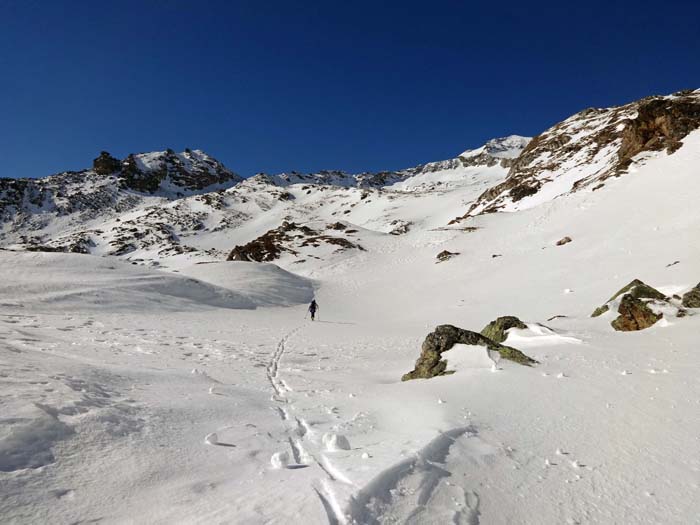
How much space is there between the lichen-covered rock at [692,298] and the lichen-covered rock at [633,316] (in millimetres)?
1198

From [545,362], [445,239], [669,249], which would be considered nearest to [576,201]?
[445,239]

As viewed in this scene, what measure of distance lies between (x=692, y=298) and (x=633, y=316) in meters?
1.76

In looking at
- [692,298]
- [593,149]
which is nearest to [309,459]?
[692,298]

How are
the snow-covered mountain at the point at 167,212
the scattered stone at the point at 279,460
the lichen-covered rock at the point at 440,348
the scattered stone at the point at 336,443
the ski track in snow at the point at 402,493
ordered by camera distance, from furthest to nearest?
1. the snow-covered mountain at the point at 167,212
2. the lichen-covered rock at the point at 440,348
3. the scattered stone at the point at 336,443
4. the scattered stone at the point at 279,460
5. the ski track in snow at the point at 402,493

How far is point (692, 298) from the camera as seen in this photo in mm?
10648

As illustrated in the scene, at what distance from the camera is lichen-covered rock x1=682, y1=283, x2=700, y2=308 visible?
34.5 ft

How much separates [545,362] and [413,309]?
1995cm

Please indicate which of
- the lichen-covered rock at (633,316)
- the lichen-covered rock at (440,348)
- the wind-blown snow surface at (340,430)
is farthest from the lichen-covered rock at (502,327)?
the lichen-covered rock at (440,348)

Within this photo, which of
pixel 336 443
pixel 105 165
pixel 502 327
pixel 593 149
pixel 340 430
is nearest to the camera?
pixel 336 443

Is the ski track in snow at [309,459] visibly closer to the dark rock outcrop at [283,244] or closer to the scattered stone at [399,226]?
the dark rock outcrop at [283,244]

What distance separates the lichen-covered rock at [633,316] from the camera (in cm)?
1034

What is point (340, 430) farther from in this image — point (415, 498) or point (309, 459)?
point (415, 498)

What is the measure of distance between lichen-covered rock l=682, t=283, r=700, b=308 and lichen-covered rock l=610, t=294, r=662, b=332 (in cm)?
120

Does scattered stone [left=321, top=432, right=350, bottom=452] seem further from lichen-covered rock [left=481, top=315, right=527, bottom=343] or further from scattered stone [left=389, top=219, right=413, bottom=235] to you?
scattered stone [left=389, top=219, right=413, bottom=235]
